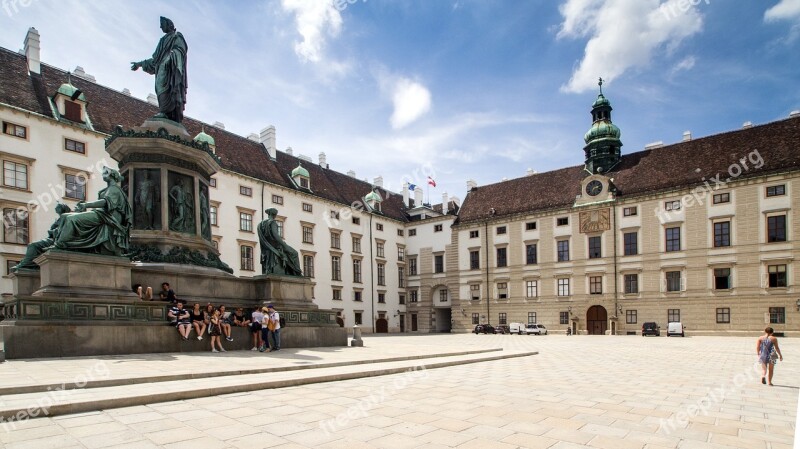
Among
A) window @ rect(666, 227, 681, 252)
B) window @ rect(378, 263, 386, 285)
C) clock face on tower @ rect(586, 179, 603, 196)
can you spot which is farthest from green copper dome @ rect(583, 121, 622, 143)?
window @ rect(378, 263, 386, 285)

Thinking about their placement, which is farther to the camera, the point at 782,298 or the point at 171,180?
the point at 782,298

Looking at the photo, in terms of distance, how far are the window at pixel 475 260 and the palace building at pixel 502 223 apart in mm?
119

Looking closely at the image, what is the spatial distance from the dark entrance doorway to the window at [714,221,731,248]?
10826mm

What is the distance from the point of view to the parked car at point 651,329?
134 feet

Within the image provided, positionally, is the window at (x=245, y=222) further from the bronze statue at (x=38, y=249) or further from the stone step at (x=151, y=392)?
the stone step at (x=151, y=392)

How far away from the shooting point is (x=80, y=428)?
598 cm

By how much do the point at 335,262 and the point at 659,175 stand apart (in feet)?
103

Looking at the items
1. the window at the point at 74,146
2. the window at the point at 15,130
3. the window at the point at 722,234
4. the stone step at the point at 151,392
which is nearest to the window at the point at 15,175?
the window at the point at 15,130

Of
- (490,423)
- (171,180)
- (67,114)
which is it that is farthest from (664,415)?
(67,114)

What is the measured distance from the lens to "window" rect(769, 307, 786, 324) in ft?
120

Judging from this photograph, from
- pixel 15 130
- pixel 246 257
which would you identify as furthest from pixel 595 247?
pixel 15 130

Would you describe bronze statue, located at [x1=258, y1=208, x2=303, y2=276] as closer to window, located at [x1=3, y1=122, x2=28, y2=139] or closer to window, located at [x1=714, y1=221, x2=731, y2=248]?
window, located at [x1=3, y1=122, x2=28, y2=139]

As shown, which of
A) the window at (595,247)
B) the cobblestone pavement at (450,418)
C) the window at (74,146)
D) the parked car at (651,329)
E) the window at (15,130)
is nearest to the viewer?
the cobblestone pavement at (450,418)

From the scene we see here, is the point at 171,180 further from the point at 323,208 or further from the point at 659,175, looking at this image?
the point at 659,175
